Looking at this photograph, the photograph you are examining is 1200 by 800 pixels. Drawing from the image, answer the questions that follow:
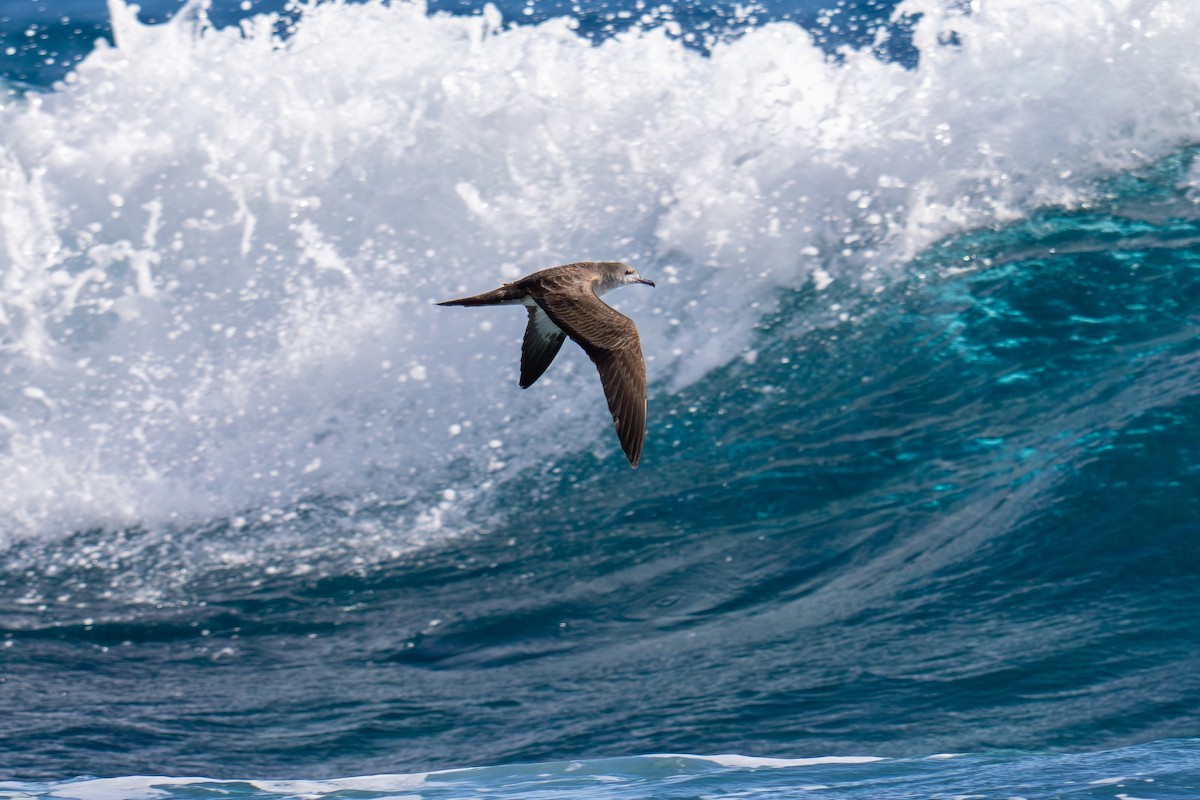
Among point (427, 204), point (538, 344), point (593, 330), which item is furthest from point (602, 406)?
point (593, 330)

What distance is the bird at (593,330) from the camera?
525 centimetres

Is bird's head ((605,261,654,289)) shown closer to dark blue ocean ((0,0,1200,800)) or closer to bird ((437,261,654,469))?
bird ((437,261,654,469))

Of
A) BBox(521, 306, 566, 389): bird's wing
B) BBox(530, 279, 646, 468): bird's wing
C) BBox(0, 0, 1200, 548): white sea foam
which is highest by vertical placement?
BBox(0, 0, 1200, 548): white sea foam

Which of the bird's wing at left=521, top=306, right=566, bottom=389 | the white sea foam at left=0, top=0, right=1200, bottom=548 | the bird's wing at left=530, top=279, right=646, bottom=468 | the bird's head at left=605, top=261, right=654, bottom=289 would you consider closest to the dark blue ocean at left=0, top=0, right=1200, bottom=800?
the white sea foam at left=0, top=0, right=1200, bottom=548

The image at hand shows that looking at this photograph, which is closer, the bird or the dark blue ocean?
the bird

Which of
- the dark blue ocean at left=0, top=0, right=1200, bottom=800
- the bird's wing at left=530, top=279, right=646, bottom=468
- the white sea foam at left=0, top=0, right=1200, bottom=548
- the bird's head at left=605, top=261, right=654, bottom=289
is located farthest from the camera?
the white sea foam at left=0, top=0, right=1200, bottom=548

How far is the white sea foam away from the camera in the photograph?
998 centimetres

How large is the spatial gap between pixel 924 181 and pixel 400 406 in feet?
15.1

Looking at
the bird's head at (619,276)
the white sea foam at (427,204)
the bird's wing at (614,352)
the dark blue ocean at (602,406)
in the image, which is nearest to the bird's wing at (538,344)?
the bird's head at (619,276)

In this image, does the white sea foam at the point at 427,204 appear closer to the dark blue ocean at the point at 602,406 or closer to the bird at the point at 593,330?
the dark blue ocean at the point at 602,406

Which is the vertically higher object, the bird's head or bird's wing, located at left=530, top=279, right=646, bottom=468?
the bird's head

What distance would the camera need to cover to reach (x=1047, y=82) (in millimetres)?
11961

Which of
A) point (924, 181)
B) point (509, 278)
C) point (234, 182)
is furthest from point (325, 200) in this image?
point (924, 181)

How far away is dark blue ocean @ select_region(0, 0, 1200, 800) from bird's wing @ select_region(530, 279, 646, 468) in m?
1.69
